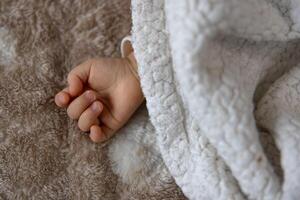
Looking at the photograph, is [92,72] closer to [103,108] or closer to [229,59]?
[103,108]

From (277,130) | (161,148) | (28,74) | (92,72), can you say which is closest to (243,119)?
(277,130)

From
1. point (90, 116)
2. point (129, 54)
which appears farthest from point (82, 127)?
point (129, 54)

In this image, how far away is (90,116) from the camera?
74cm

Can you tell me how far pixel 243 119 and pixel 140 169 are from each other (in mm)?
213

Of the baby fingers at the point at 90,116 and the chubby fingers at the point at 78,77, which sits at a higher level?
the chubby fingers at the point at 78,77

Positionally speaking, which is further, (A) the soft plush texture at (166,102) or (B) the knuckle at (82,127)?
(B) the knuckle at (82,127)

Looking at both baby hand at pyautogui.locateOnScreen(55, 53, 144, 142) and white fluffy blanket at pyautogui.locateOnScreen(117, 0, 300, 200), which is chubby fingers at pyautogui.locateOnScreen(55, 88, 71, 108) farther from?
white fluffy blanket at pyautogui.locateOnScreen(117, 0, 300, 200)

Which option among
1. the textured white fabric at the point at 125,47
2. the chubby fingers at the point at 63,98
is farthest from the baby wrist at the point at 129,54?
the chubby fingers at the point at 63,98

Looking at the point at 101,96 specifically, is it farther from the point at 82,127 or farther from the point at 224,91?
the point at 224,91

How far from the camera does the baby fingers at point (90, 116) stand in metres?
0.74

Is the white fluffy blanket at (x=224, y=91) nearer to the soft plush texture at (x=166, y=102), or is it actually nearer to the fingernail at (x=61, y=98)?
the soft plush texture at (x=166, y=102)

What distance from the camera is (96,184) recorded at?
73 cm

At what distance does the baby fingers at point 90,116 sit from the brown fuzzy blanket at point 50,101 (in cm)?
2

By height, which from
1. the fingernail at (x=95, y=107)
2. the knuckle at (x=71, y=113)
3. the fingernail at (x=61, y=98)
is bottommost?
the knuckle at (x=71, y=113)
